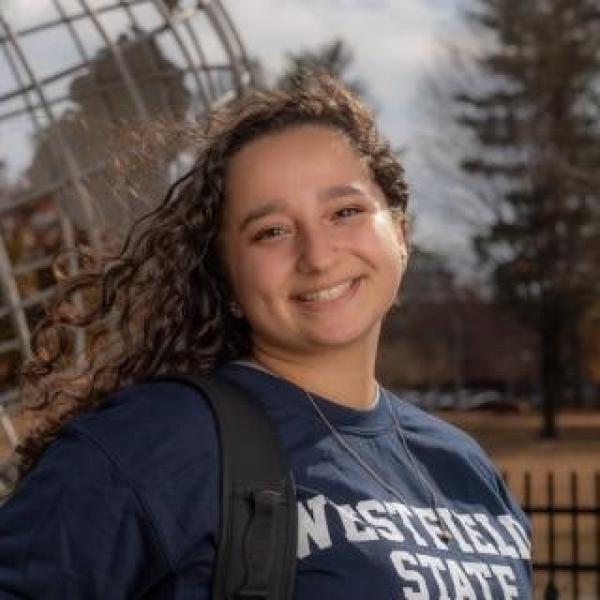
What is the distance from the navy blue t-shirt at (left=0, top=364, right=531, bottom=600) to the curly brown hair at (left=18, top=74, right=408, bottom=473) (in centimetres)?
11

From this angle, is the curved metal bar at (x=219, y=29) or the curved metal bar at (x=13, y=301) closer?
the curved metal bar at (x=13, y=301)

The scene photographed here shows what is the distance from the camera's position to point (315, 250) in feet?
6.05

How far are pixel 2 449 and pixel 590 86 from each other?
Answer: 3420 cm

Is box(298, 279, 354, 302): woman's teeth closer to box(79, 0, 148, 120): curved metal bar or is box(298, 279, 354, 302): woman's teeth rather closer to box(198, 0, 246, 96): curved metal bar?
box(79, 0, 148, 120): curved metal bar

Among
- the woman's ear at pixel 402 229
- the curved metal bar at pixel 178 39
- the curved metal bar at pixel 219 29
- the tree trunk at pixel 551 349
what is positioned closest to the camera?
the woman's ear at pixel 402 229

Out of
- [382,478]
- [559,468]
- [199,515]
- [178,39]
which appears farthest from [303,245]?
[559,468]

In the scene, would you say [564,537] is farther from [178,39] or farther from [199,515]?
[199,515]

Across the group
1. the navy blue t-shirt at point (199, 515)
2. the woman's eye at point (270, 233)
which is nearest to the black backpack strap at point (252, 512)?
the navy blue t-shirt at point (199, 515)

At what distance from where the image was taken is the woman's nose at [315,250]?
72.3 inches

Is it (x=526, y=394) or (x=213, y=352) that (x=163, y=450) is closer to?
(x=213, y=352)

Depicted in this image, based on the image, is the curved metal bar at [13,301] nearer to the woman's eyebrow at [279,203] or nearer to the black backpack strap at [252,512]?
the woman's eyebrow at [279,203]

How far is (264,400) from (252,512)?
25 cm

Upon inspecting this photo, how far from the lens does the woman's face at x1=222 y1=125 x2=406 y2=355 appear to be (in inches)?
73.0

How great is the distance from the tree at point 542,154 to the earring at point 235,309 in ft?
109
